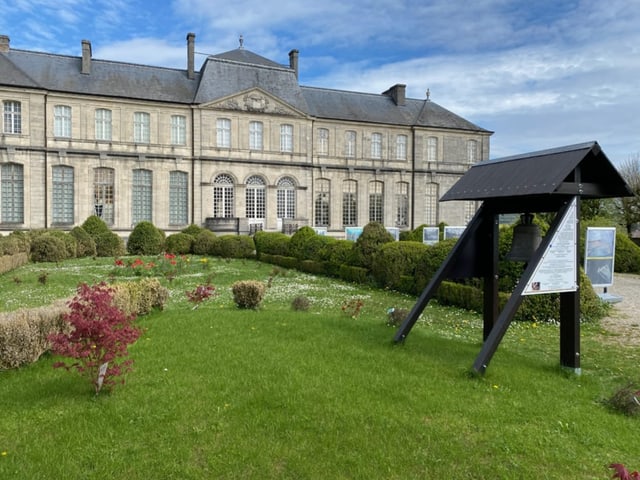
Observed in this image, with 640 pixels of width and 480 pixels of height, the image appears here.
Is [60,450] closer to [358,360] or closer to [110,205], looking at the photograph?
[358,360]

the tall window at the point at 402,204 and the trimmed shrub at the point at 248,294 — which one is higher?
the tall window at the point at 402,204

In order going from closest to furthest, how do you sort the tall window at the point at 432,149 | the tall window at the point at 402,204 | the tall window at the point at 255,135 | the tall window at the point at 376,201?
the tall window at the point at 255,135, the tall window at the point at 376,201, the tall window at the point at 402,204, the tall window at the point at 432,149

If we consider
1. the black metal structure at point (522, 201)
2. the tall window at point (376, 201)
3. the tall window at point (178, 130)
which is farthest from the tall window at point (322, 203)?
the black metal structure at point (522, 201)

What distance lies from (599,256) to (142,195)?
25.2 m

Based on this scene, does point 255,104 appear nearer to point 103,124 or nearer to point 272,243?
point 103,124

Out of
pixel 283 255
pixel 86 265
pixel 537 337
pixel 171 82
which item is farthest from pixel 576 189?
pixel 171 82

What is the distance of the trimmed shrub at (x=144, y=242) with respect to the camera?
23.4 m

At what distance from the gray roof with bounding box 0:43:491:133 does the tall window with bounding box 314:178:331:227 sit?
4727 mm

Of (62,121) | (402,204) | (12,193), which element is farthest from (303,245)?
(402,204)

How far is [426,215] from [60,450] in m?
35.3

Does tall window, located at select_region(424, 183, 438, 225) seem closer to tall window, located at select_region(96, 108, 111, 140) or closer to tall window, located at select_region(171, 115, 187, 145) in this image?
tall window, located at select_region(171, 115, 187, 145)

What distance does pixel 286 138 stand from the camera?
32.6 m

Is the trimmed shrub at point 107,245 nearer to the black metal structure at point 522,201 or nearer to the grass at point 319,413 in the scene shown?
the grass at point 319,413

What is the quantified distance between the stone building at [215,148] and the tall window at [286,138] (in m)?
0.10
